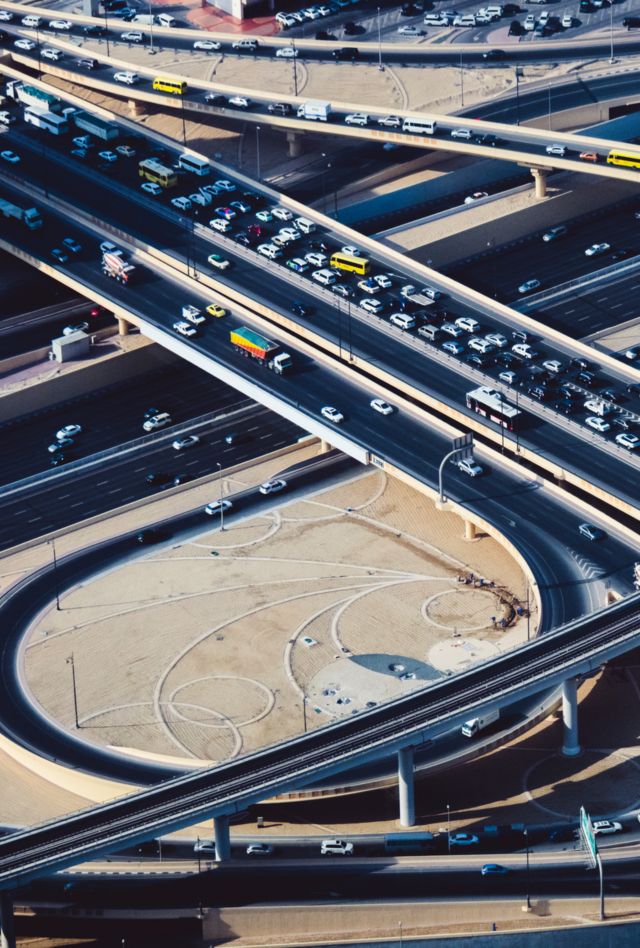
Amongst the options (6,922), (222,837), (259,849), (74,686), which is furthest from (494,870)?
(74,686)

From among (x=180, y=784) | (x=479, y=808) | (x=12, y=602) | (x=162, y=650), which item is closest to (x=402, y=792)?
(x=479, y=808)

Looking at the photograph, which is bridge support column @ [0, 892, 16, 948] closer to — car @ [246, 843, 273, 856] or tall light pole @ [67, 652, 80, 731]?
car @ [246, 843, 273, 856]

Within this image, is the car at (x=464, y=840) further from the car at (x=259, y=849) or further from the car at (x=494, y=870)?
the car at (x=259, y=849)

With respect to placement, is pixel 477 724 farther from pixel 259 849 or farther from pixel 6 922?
pixel 6 922

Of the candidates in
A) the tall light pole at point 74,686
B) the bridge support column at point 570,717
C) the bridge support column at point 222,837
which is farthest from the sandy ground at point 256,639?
the bridge support column at point 222,837

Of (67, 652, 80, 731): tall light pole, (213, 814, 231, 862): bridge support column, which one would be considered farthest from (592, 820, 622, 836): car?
(67, 652, 80, 731): tall light pole
